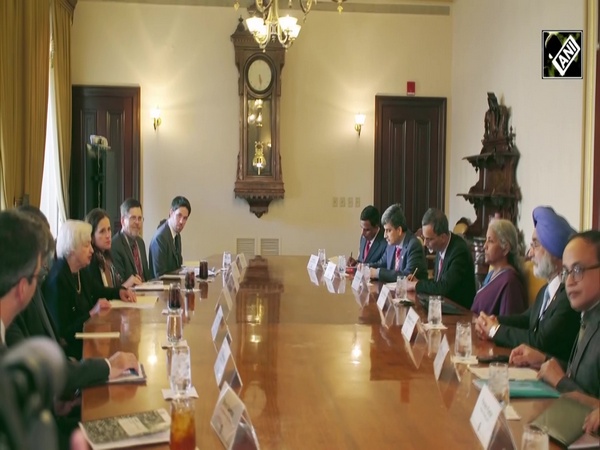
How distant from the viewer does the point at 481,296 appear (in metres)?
3.39

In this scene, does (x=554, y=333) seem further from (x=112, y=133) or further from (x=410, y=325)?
→ (x=112, y=133)

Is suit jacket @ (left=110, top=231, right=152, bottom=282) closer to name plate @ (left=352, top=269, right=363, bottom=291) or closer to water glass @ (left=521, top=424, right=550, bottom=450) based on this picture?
name plate @ (left=352, top=269, right=363, bottom=291)

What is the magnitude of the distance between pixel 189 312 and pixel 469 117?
5.04m

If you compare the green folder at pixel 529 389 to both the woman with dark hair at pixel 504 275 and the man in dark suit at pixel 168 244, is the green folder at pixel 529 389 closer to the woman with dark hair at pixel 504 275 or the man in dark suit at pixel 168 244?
the woman with dark hair at pixel 504 275

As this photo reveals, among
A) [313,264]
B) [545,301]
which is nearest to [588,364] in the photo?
[545,301]

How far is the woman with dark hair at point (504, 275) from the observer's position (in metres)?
3.25

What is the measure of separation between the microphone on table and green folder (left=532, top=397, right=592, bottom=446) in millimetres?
1398

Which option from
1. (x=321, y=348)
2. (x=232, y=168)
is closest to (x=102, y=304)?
(x=321, y=348)

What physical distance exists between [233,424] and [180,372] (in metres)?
0.39

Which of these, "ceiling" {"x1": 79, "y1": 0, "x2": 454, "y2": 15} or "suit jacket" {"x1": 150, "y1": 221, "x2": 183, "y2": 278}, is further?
"ceiling" {"x1": 79, "y1": 0, "x2": 454, "y2": 15}

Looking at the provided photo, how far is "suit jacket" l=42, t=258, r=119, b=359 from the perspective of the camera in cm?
305

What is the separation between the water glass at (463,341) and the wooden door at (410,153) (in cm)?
560

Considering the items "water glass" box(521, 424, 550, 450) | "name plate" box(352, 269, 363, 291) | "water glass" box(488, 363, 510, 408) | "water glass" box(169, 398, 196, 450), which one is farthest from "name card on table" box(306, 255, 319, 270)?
"water glass" box(521, 424, 550, 450)

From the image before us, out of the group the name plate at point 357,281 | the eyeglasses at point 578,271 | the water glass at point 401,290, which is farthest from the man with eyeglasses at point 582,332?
the name plate at point 357,281
